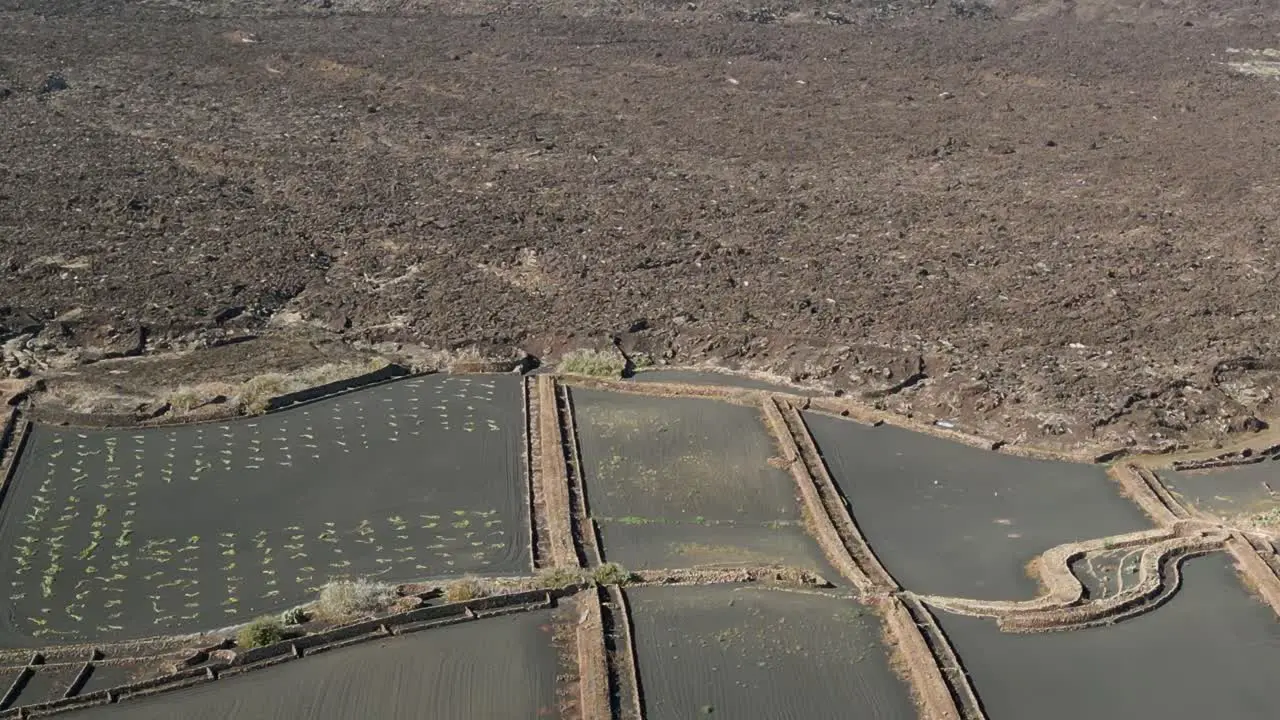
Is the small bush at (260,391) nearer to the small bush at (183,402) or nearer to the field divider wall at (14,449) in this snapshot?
the small bush at (183,402)

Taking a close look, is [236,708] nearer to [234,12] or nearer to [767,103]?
[767,103]

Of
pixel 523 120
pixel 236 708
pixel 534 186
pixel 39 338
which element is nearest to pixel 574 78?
pixel 523 120

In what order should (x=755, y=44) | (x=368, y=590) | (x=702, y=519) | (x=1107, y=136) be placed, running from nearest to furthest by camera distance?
(x=368, y=590), (x=702, y=519), (x=1107, y=136), (x=755, y=44)

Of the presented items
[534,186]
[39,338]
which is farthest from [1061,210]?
[39,338]

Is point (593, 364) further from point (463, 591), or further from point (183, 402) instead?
point (463, 591)

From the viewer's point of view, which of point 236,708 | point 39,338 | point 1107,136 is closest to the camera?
point 236,708

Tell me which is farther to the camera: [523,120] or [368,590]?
[523,120]
